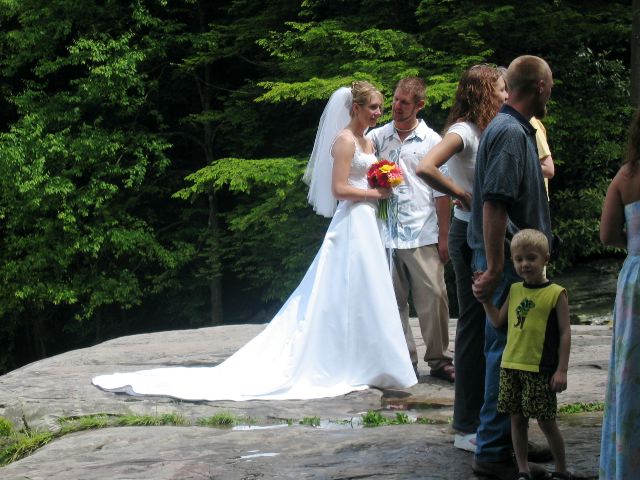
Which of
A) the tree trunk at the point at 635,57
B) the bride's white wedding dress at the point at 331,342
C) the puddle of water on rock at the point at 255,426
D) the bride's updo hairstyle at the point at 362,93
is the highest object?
the tree trunk at the point at 635,57

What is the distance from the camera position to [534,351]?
4.57 metres

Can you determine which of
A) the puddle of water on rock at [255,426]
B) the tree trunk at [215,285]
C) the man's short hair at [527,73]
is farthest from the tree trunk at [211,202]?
the man's short hair at [527,73]

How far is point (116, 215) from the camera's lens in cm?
1967

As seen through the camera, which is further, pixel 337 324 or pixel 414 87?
pixel 337 324

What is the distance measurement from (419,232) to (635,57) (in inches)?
333

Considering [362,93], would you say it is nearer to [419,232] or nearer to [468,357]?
[419,232]

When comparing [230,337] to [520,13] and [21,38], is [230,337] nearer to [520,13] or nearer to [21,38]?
[520,13]

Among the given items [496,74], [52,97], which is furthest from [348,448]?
[52,97]

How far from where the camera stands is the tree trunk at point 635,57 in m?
14.8

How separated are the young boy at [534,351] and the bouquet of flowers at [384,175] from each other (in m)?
3.19

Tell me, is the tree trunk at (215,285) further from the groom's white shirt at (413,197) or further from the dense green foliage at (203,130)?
the groom's white shirt at (413,197)

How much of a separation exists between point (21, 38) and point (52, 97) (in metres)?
1.22

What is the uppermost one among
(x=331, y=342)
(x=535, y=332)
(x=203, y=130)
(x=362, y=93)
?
(x=203, y=130)

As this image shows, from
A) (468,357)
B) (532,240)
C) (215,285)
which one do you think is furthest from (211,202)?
(532,240)
